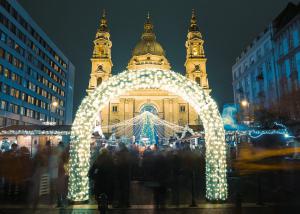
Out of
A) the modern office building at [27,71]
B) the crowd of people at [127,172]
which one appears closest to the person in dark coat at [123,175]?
the crowd of people at [127,172]

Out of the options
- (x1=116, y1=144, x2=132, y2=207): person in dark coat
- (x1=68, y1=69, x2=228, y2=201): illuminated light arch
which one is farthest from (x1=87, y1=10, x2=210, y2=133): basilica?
(x1=116, y1=144, x2=132, y2=207): person in dark coat

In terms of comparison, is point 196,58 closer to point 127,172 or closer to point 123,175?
point 127,172

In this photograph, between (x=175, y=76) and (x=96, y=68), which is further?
(x=96, y=68)

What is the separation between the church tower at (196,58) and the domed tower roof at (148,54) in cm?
814

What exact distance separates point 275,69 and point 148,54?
3849 cm

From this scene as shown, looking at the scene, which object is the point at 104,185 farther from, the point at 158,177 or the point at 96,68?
the point at 96,68

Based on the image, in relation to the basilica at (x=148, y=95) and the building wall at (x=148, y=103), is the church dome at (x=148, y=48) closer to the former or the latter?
the basilica at (x=148, y=95)

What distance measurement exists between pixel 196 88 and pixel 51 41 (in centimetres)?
6406

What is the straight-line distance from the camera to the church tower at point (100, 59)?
6412 centimetres

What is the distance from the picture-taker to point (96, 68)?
64.7 metres

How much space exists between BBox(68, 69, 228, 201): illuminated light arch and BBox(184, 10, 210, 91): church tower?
55.5 meters

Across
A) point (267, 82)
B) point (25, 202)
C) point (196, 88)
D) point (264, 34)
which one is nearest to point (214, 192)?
point (196, 88)

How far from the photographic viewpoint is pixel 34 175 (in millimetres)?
9352

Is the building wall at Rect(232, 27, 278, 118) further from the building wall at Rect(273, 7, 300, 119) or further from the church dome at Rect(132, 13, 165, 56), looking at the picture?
the church dome at Rect(132, 13, 165, 56)
